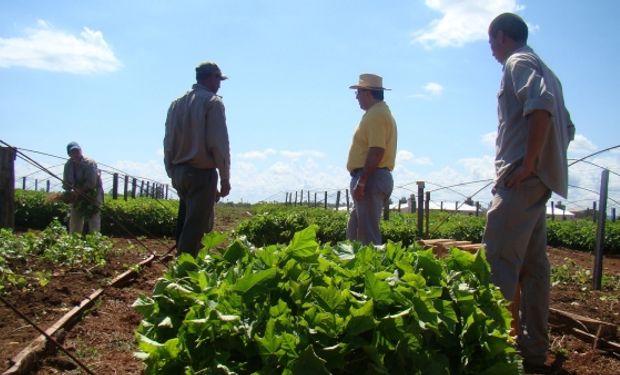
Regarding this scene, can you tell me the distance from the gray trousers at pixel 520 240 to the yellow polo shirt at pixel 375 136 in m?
Answer: 1.83

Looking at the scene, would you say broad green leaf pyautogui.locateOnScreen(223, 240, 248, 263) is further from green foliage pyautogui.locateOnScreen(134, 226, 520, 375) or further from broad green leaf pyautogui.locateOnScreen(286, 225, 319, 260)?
broad green leaf pyautogui.locateOnScreen(286, 225, 319, 260)

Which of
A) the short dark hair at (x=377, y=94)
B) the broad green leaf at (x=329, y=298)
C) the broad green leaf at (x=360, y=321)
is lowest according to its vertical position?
the broad green leaf at (x=360, y=321)

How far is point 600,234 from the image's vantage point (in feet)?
20.7

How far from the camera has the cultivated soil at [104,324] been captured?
3.54 m

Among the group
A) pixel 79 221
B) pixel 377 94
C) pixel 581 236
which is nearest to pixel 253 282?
pixel 377 94

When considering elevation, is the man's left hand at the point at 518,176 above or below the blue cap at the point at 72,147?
below

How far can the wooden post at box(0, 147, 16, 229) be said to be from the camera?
23.7ft

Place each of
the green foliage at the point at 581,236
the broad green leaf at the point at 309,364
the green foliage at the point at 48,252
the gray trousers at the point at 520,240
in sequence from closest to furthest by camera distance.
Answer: the broad green leaf at the point at 309,364 → the gray trousers at the point at 520,240 → the green foliage at the point at 48,252 → the green foliage at the point at 581,236

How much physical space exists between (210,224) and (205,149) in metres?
0.73

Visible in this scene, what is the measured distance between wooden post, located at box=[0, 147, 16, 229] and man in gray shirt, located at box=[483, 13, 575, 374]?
5993 mm

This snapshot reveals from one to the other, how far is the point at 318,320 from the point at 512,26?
267 cm

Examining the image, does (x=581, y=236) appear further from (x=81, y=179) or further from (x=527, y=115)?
(x=527, y=115)

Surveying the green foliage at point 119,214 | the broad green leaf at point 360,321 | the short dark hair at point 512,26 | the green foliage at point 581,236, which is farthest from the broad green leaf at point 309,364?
the green foliage at point 581,236

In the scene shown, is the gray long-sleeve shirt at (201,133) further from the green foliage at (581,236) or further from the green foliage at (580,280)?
the green foliage at (581,236)
